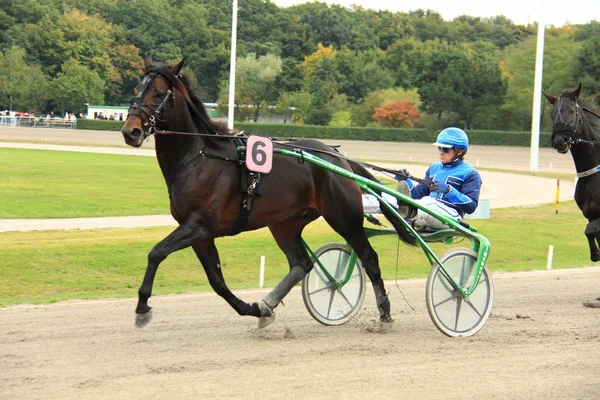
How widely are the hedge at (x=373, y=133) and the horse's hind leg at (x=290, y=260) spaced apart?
43.6 metres

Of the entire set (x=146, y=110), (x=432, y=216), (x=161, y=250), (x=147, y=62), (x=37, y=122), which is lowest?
(x=37, y=122)

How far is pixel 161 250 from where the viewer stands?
583 cm

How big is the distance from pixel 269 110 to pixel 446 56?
13310mm

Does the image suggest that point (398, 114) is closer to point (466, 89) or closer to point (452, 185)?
point (466, 89)

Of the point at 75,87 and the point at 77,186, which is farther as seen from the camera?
the point at 75,87

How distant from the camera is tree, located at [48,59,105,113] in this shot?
212ft

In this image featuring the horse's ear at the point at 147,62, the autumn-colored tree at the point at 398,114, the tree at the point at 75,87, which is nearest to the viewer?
the horse's ear at the point at 147,62

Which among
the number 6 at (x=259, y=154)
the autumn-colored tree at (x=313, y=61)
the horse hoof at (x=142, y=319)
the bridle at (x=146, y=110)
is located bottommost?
the horse hoof at (x=142, y=319)

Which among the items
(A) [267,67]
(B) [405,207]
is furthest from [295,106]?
(B) [405,207]

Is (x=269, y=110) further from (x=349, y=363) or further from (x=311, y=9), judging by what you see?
(x=349, y=363)

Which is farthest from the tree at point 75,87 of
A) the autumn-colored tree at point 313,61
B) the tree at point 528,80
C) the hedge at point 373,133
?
the tree at point 528,80

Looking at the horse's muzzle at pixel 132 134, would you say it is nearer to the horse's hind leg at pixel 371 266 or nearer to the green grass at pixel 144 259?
the horse's hind leg at pixel 371 266

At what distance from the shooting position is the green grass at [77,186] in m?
16.8

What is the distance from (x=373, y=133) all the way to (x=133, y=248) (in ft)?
143
